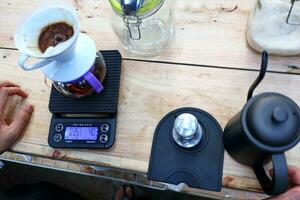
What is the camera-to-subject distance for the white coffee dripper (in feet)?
1.78

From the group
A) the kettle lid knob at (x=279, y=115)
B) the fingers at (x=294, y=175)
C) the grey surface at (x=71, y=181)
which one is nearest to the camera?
the kettle lid knob at (x=279, y=115)

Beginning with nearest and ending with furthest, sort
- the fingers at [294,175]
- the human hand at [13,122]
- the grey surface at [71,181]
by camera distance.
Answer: the fingers at [294,175] < the human hand at [13,122] < the grey surface at [71,181]

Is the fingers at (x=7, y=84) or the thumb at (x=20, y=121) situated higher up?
the fingers at (x=7, y=84)

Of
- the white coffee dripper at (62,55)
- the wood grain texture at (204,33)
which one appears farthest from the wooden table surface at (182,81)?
the white coffee dripper at (62,55)

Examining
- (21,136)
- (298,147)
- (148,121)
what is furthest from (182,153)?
(21,136)

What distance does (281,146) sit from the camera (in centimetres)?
46

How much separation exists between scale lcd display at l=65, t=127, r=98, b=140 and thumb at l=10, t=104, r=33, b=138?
0.29 feet

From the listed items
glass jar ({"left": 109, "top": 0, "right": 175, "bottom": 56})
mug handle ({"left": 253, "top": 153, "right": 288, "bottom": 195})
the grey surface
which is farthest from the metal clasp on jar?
the grey surface

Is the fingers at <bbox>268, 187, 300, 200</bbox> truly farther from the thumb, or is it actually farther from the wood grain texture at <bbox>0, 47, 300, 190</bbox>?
the thumb

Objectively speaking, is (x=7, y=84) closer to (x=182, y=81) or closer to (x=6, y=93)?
(x=6, y=93)

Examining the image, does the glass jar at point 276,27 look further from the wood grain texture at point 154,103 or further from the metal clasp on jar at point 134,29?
the metal clasp on jar at point 134,29

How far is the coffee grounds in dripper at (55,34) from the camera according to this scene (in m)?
0.57

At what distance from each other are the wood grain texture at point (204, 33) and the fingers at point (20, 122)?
6.3 inches

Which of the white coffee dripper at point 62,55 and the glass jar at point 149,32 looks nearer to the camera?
the white coffee dripper at point 62,55
